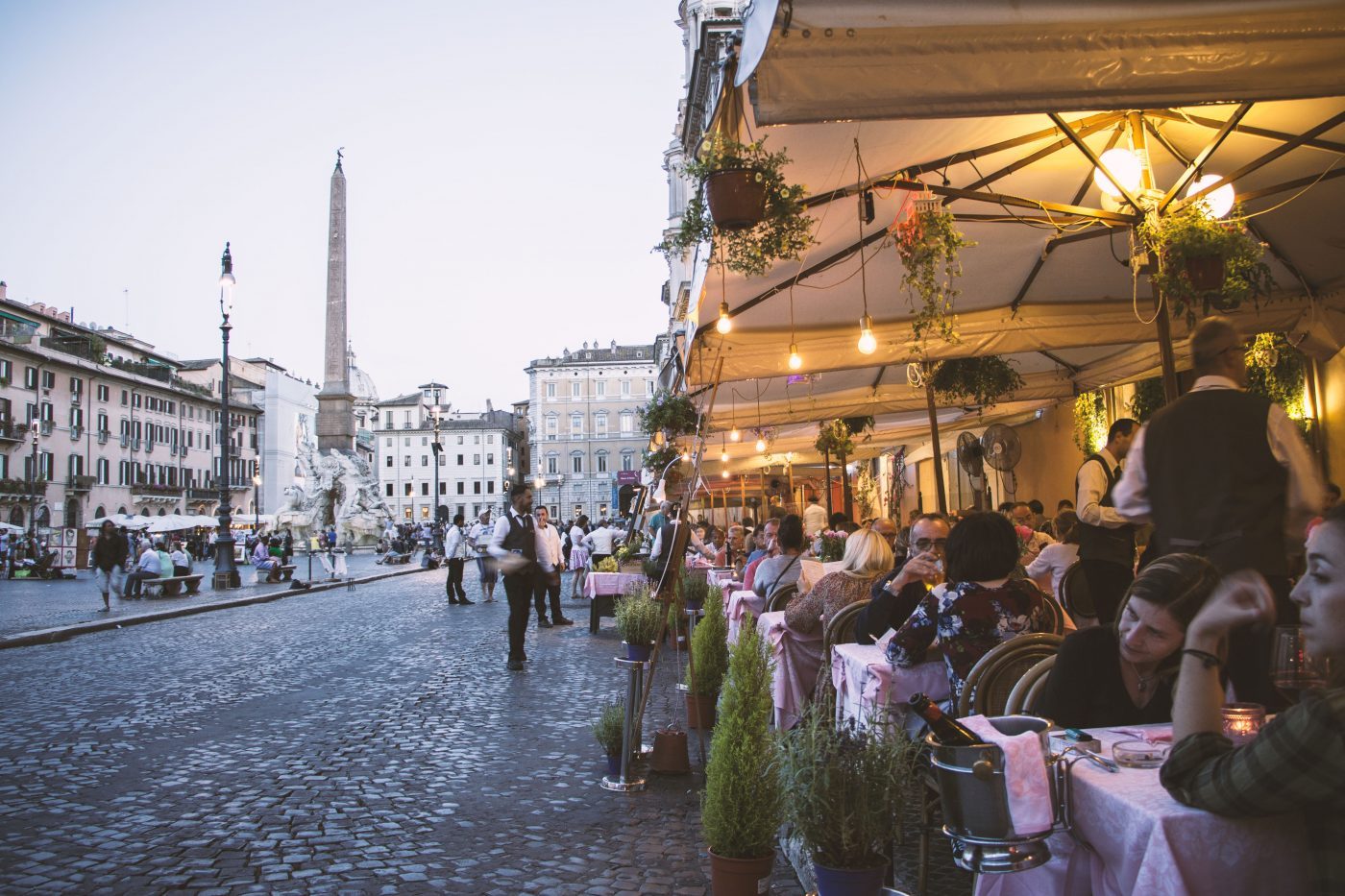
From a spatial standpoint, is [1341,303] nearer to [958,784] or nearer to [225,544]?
[958,784]

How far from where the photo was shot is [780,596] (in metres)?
7.59

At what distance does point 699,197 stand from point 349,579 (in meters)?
24.6

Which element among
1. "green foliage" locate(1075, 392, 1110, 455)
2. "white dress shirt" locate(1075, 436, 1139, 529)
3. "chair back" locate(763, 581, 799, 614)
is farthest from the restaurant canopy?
"chair back" locate(763, 581, 799, 614)

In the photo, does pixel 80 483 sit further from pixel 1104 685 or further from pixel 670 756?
pixel 1104 685

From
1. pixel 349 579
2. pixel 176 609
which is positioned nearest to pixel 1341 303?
pixel 176 609

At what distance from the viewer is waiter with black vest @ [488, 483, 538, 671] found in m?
10.5

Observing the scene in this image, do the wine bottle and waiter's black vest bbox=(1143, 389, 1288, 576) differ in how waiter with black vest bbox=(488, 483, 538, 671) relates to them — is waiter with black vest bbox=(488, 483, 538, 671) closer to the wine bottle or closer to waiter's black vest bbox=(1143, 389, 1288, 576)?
waiter's black vest bbox=(1143, 389, 1288, 576)

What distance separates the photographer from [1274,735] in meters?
1.95

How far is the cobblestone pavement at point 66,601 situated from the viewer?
57.5 ft

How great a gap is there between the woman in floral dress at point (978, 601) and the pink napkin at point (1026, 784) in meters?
1.80

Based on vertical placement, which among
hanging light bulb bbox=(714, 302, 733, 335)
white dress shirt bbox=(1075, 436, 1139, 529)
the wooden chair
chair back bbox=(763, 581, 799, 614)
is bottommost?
chair back bbox=(763, 581, 799, 614)

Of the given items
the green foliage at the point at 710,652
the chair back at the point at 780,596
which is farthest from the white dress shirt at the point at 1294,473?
the chair back at the point at 780,596

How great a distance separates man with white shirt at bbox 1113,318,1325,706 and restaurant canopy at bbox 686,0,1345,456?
125 centimetres

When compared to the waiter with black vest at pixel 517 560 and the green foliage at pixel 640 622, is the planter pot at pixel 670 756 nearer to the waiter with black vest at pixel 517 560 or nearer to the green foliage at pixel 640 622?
the green foliage at pixel 640 622
